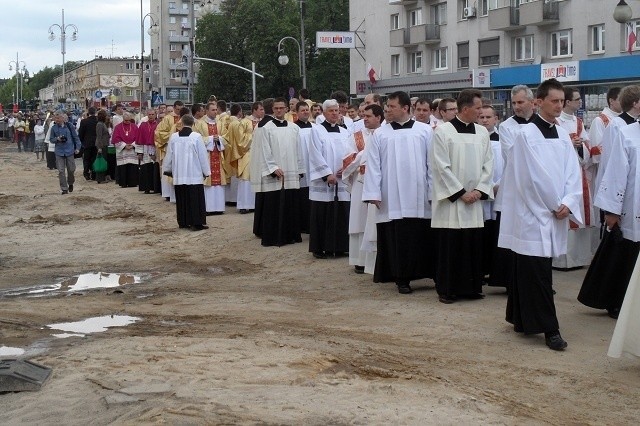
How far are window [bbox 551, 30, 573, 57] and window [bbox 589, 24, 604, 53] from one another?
1677 millimetres

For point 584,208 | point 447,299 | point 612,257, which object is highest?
point 584,208

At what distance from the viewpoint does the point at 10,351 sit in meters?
8.55

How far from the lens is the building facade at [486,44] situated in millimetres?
40500

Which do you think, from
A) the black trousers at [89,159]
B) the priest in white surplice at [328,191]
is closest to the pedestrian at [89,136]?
the black trousers at [89,159]

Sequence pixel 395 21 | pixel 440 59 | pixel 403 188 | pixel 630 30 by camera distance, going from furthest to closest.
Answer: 1. pixel 395 21
2. pixel 440 59
3. pixel 630 30
4. pixel 403 188

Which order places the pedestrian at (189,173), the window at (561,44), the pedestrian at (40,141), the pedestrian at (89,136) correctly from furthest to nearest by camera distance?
1. the pedestrian at (40,141)
2. the window at (561,44)
3. the pedestrian at (89,136)
4. the pedestrian at (189,173)

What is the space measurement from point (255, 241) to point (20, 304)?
5.68 meters

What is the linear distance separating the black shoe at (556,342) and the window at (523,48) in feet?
139

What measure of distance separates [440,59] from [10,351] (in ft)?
168

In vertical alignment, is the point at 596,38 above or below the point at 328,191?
above

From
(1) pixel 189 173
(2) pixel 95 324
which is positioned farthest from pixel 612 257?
(1) pixel 189 173

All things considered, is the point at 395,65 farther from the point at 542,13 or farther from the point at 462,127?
the point at 462,127

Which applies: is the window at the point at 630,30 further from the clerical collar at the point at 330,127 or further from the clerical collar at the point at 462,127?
the clerical collar at the point at 462,127

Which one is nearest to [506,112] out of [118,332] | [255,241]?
[255,241]
